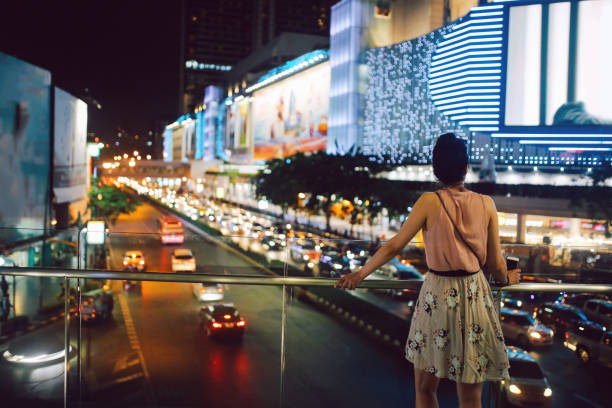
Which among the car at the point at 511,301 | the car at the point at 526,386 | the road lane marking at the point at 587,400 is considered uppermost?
the car at the point at 511,301

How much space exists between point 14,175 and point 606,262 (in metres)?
19.9

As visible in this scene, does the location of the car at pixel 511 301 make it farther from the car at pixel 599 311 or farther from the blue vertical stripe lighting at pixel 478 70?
the blue vertical stripe lighting at pixel 478 70

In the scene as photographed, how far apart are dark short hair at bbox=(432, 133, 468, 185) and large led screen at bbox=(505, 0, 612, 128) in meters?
35.3

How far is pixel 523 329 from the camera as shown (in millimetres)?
4965

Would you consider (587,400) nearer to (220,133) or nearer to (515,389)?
(515,389)

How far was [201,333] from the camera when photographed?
4.81 m

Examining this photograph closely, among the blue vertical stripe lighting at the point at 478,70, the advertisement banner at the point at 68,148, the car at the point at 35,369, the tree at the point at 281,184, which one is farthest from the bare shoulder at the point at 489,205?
the tree at the point at 281,184

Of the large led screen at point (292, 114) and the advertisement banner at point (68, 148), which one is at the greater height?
the large led screen at point (292, 114)

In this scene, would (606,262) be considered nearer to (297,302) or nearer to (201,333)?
(297,302)

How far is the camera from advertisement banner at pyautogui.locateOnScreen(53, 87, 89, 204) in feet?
80.9

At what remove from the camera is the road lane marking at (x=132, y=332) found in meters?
4.29

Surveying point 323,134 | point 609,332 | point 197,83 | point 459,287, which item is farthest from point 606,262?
point 197,83

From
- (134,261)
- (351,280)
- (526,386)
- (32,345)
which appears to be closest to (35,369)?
(32,345)

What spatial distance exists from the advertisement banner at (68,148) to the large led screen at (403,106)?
22.1m
